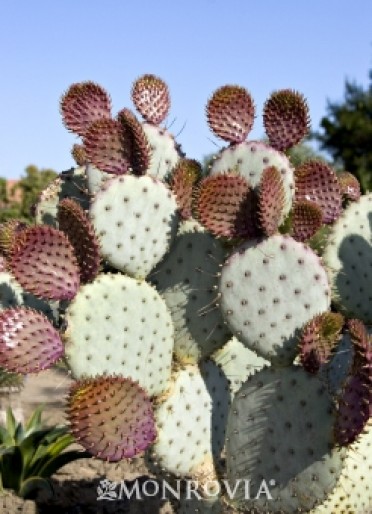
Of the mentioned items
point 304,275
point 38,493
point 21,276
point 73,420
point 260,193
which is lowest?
point 38,493

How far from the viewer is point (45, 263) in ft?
10.2

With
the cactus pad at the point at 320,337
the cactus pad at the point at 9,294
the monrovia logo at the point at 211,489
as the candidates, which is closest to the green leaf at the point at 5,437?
the monrovia logo at the point at 211,489

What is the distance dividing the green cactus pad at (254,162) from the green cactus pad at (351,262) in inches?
14.3

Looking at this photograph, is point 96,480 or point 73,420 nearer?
point 73,420

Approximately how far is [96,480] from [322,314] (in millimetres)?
Answer: 2503

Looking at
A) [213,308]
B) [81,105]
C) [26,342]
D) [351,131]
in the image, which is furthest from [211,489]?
[351,131]

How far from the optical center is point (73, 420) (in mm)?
2852

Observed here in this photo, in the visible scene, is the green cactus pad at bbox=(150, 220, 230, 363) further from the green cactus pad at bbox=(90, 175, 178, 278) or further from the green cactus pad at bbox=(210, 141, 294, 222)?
the green cactus pad at bbox=(210, 141, 294, 222)

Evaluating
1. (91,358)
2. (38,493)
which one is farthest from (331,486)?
(38,493)

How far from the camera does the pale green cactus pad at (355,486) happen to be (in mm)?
3527

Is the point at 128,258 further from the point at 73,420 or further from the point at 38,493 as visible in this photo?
the point at 38,493

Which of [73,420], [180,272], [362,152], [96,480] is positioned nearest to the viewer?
[73,420]

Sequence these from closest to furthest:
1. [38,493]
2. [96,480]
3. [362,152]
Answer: [38,493] → [96,480] → [362,152]

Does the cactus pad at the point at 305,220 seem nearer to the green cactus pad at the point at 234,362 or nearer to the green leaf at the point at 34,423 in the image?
the green cactus pad at the point at 234,362
